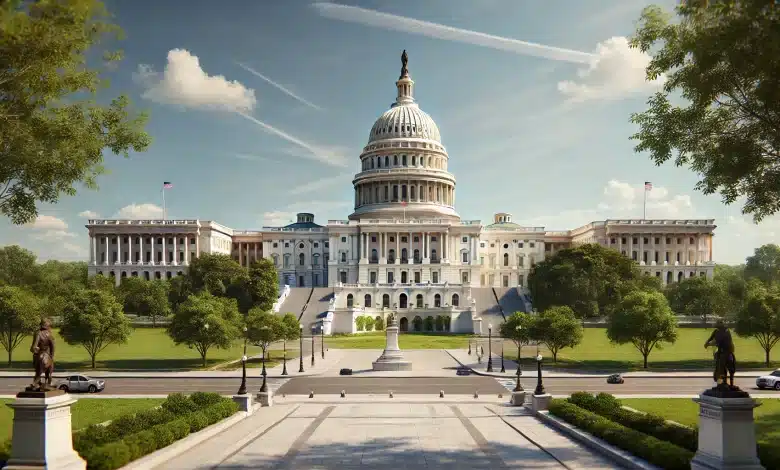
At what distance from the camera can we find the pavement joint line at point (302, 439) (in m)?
20.5

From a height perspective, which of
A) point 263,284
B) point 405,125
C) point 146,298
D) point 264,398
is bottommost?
point 264,398

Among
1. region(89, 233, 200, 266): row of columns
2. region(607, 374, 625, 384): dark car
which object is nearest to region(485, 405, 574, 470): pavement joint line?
region(607, 374, 625, 384): dark car

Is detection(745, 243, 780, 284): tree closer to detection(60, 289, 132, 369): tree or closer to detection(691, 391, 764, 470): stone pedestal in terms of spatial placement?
detection(60, 289, 132, 369): tree

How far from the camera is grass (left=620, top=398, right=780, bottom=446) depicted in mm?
25469

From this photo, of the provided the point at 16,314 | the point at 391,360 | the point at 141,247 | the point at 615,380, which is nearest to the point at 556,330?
the point at 615,380

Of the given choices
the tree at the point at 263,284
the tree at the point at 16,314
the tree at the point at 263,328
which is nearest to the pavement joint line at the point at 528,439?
the tree at the point at 263,328

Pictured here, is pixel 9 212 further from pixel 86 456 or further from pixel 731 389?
pixel 731 389

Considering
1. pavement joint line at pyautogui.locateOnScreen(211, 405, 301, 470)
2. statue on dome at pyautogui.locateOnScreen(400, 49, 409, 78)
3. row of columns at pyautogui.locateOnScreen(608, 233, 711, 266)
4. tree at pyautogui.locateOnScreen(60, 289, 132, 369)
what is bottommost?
pavement joint line at pyautogui.locateOnScreen(211, 405, 301, 470)

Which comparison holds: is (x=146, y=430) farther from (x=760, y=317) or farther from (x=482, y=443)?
(x=760, y=317)

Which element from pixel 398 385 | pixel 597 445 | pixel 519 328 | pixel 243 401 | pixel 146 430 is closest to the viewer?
pixel 146 430

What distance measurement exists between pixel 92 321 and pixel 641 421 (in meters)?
44.2

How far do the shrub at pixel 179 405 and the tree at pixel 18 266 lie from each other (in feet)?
347

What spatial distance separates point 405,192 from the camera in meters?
152

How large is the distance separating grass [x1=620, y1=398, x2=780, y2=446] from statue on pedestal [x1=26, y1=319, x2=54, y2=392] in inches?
896
